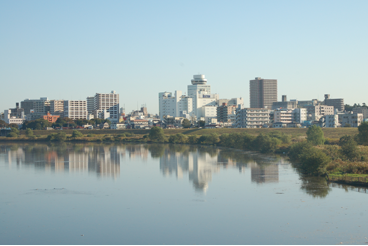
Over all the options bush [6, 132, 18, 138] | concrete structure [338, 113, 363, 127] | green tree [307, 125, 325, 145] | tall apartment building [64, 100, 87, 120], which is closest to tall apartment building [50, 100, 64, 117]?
tall apartment building [64, 100, 87, 120]

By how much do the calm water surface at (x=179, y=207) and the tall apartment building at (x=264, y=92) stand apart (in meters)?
137

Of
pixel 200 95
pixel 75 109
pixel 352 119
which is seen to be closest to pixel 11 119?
pixel 75 109

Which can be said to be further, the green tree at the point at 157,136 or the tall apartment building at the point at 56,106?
the tall apartment building at the point at 56,106

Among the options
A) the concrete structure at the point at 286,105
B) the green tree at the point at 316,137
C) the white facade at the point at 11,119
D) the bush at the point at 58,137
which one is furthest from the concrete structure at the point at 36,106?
the green tree at the point at 316,137

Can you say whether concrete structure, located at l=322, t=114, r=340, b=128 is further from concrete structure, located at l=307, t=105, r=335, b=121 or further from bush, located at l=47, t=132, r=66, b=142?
bush, located at l=47, t=132, r=66, b=142

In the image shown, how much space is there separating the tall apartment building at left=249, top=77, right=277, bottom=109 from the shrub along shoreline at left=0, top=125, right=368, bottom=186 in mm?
99205

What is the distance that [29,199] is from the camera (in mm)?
22734

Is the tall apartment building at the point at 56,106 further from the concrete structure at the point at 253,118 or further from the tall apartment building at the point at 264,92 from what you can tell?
the concrete structure at the point at 253,118

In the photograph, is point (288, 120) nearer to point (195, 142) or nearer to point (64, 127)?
point (195, 142)

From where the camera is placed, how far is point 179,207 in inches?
813

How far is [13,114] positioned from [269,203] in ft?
461

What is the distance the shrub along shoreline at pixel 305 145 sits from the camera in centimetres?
2777

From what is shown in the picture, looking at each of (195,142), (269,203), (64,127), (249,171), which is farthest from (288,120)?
(269,203)

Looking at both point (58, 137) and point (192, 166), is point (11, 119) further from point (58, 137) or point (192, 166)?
point (192, 166)
